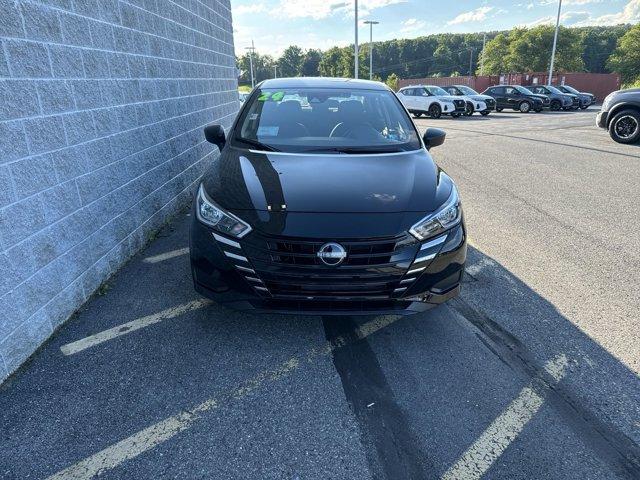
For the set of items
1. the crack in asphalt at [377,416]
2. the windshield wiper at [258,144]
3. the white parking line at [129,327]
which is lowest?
the crack in asphalt at [377,416]

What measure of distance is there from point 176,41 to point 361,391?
5.45 metres

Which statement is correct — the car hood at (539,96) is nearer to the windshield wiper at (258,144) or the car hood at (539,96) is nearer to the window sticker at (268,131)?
the window sticker at (268,131)

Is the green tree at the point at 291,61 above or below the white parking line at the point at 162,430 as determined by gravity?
above

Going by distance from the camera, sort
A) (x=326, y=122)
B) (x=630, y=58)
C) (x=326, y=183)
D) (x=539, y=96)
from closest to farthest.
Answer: (x=326, y=183) → (x=326, y=122) → (x=539, y=96) → (x=630, y=58)

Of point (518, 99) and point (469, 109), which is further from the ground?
point (518, 99)

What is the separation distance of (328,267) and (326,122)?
187 centimetres

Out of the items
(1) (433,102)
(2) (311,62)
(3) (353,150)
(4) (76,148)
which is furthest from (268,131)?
(2) (311,62)

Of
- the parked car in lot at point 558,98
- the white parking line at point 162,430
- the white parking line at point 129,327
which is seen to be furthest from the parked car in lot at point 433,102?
the white parking line at point 162,430

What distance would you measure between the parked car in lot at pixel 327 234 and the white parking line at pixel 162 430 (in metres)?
0.38

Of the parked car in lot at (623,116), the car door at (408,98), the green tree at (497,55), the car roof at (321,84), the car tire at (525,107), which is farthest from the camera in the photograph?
the green tree at (497,55)

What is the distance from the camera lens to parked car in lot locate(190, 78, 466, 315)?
2529 millimetres

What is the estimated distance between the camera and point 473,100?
22719 millimetres

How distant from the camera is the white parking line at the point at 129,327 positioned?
291cm

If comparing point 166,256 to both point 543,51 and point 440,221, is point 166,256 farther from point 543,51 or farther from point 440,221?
point 543,51
